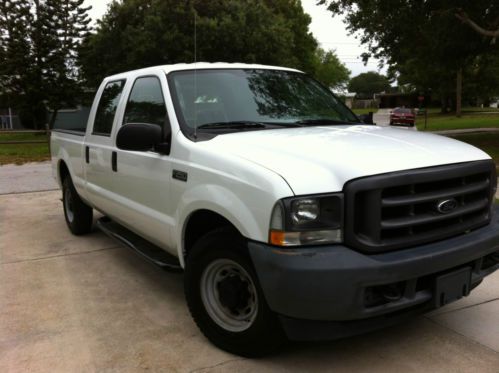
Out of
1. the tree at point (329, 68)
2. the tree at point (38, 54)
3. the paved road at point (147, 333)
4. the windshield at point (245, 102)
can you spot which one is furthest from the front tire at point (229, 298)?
the tree at point (329, 68)

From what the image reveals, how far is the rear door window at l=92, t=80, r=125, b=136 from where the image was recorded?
4.92m

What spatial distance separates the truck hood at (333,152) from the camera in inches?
107

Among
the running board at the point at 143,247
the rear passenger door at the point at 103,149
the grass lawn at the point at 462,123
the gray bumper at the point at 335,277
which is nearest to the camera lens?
the gray bumper at the point at 335,277

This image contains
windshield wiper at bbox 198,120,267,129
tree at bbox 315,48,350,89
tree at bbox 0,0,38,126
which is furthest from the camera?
tree at bbox 315,48,350,89

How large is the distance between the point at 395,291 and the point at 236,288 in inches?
37.6

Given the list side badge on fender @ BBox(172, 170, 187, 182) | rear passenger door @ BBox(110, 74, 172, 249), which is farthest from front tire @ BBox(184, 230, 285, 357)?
rear passenger door @ BBox(110, 74, 172, 249)

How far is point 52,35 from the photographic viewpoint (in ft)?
97.2

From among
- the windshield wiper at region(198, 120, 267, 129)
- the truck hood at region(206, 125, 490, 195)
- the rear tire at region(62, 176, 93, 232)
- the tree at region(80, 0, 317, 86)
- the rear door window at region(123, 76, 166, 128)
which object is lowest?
the rear tire at region(62, 176, 93, 232)

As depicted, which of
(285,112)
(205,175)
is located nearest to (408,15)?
(285,112)

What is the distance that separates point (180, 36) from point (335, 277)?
934 inches

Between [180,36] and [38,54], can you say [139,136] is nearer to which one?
[180,36]

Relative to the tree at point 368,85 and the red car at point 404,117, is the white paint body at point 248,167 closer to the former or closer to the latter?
the red car at point 404,117

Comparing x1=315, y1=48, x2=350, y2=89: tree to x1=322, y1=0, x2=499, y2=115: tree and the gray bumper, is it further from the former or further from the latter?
the gray bumper

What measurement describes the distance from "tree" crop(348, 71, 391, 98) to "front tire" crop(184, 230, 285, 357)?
146082 mm
